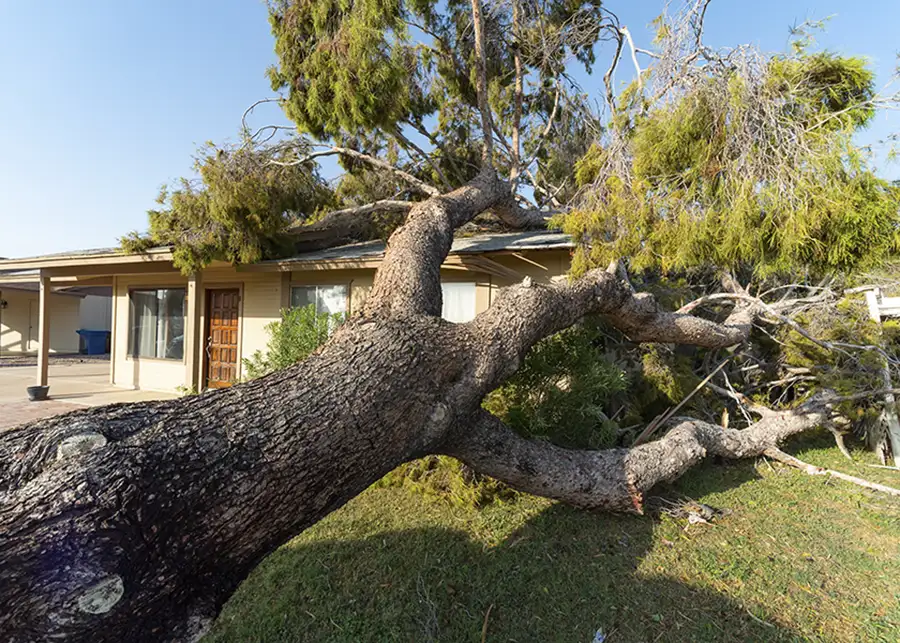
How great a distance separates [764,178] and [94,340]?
25.9 meters

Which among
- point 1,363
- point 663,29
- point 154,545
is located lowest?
point 1,363

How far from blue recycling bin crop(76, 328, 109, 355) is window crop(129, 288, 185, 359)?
43.9 feet

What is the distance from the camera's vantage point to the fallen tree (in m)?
1.45

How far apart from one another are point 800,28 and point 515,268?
442cm

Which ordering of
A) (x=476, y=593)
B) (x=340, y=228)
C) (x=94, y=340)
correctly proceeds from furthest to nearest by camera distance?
Result: (x=94, y=340) → (x=340, y=228) → (x=476, y=593)

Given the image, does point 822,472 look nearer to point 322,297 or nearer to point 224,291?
point 322,297

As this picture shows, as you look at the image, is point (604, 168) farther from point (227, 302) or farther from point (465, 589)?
point (227, 302)

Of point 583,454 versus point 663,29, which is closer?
point 583,454

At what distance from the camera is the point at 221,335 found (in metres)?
9.89

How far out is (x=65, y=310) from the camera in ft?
66.9

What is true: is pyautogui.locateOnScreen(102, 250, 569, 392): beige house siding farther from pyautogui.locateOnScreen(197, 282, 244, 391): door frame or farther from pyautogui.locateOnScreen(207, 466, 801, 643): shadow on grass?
pyautogui.locateOnScreen(207, 466, 801, 643): shadow on grass

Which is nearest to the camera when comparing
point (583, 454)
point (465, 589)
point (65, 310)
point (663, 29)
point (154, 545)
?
point (154, 545)

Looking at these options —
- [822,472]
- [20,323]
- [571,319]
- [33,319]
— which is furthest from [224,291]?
[20,323]

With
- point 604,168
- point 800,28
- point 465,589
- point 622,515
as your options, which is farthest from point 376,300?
point 800,28
